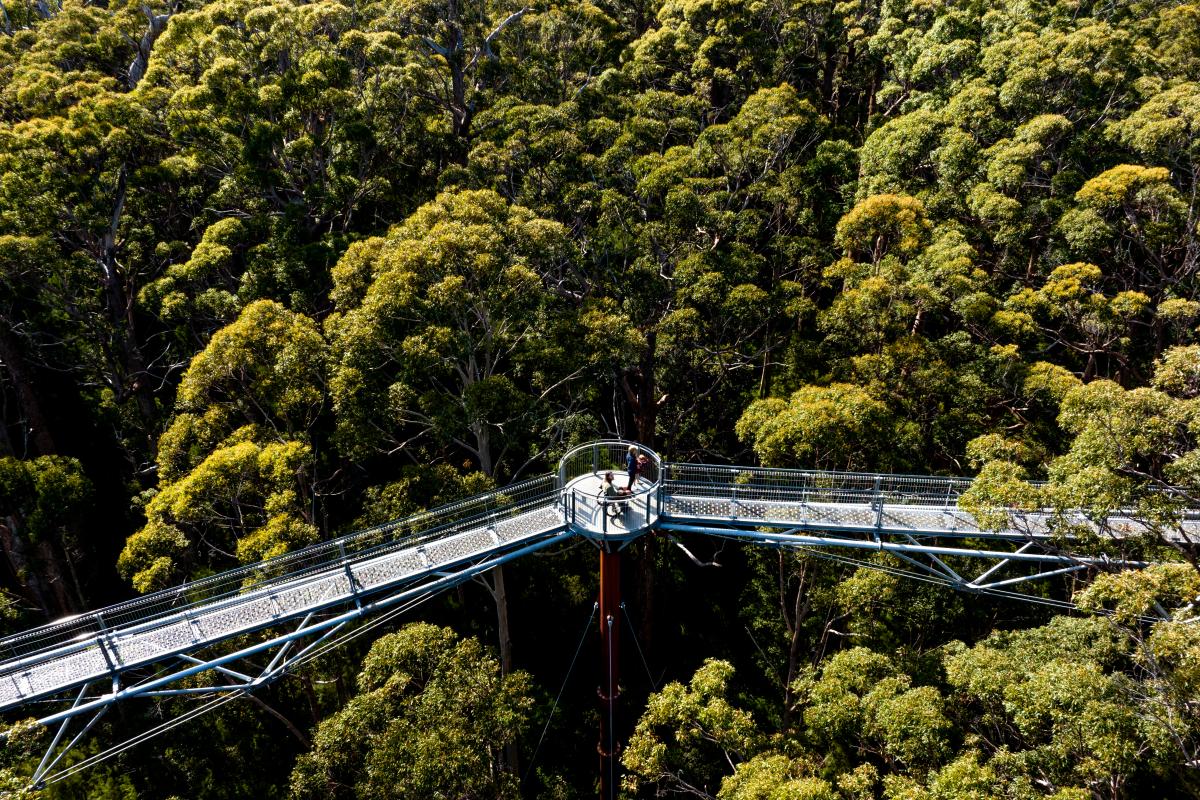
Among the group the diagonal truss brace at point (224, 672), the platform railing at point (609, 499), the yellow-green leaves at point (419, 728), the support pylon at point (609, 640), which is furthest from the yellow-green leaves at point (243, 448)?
the support pylon at point (609, 640)

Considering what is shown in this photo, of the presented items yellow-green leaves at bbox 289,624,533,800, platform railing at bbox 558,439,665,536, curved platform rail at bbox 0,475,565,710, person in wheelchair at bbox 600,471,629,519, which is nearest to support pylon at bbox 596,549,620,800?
platform railing at bbox 558,439,665,536

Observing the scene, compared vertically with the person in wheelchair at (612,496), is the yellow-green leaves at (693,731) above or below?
below

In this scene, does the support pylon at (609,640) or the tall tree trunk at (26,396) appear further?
the tall tree trunk at (26,396)

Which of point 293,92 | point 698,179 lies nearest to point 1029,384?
point 698,179

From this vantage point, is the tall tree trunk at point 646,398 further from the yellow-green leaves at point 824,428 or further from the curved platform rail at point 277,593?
the curved platform rail at point 277,593

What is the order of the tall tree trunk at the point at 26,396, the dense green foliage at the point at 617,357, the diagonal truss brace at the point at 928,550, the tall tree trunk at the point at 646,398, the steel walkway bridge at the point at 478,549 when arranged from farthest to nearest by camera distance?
the tall tree trunk at the point at 26,396 → the tall tree trunk at the point at 646,398 → the diagonal truss brace at the point at 928,550 → the dense green foliage at the point at 617,357 → the steel walkway bridge at the point at 478,549

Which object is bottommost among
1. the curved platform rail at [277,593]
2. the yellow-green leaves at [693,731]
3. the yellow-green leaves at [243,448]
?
the yellow-green leaves at [693,731]

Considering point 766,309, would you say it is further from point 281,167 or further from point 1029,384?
point 281,167
